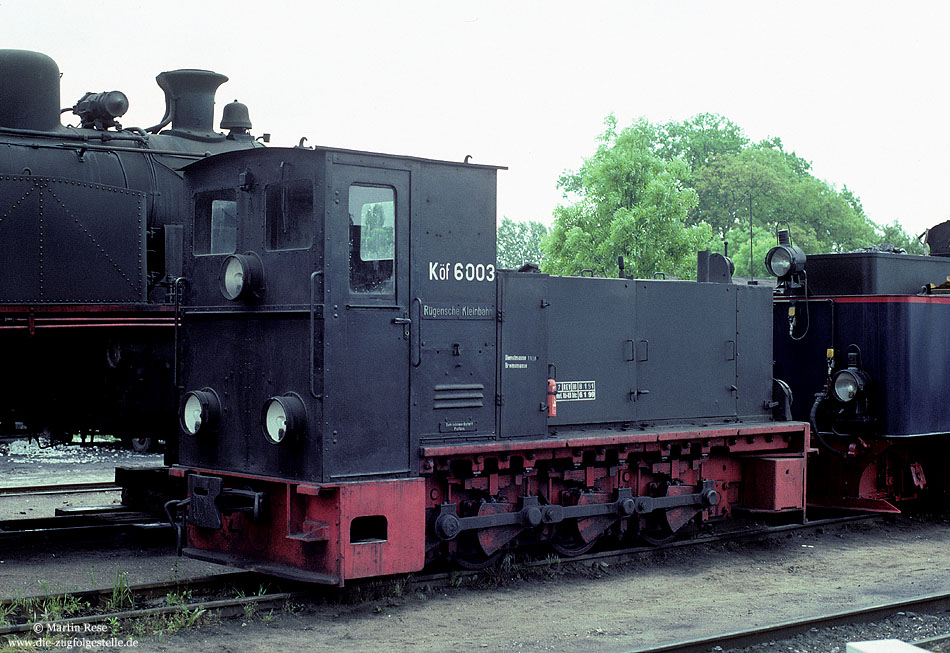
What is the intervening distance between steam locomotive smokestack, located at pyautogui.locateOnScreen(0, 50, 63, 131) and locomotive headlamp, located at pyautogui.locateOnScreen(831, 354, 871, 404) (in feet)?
28.9

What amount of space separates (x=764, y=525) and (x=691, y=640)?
17.8 feet

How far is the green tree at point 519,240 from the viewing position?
84625mm

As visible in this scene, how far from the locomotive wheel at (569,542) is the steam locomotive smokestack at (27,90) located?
6.52 m

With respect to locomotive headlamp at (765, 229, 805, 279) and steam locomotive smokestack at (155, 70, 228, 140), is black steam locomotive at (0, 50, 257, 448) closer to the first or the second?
steam locomotive smokestack at (155, 70, 228, 140)

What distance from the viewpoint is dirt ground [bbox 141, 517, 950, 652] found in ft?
23.4

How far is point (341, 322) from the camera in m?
7.71

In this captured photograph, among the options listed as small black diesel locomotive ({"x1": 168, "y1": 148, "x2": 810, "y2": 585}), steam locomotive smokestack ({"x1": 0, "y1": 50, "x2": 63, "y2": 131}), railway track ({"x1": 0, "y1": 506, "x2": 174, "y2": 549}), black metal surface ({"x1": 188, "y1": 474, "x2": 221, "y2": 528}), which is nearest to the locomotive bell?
steam locomotive smokestack ({"x1": 0, "y1": 50, "x2": 63, "y2": 131})

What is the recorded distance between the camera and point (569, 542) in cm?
980

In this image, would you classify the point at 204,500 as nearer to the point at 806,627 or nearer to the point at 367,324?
the point at 367,324

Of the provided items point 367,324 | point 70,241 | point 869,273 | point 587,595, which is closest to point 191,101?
point 70,241

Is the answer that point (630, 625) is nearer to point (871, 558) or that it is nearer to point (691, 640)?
point (691, 640)

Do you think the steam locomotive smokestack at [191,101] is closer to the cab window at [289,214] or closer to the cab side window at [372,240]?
the cab window at [289,214]

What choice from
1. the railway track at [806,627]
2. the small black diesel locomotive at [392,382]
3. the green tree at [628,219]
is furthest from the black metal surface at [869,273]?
the green tree at [628,219]

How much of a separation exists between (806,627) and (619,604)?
1.43 metres
